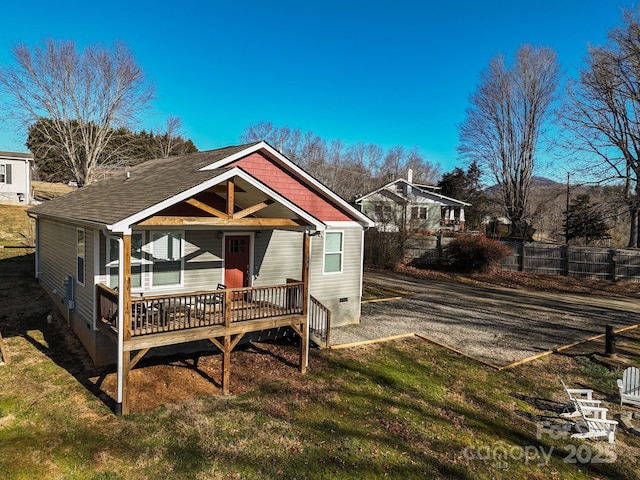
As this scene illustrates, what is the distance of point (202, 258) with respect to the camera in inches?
444

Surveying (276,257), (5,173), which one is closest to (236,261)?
(276,257)

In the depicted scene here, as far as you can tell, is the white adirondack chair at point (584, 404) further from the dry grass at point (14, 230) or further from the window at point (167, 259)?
the dry grass at point (14, 230)

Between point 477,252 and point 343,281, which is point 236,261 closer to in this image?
point 343,281

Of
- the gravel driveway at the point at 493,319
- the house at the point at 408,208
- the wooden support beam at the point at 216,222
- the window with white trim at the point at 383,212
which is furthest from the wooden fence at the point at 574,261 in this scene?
the wooden support beam at the point at 216,222

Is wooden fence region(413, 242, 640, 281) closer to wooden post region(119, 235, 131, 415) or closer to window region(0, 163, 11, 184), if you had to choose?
wooden post region(119, 235, 131, 415)

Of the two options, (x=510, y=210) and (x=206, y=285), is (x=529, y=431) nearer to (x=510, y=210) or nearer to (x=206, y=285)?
(x=206, y=285)

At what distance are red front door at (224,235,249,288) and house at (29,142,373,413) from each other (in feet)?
0.11

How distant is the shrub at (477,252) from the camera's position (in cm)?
2517

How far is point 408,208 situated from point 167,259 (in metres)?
30.7

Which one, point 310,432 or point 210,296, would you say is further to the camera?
point 210,296

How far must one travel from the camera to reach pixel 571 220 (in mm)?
38781

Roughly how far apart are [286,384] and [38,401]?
5014 mm

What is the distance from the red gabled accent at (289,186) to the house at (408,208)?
55.1 ft

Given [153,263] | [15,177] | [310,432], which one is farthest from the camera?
[15,177]
